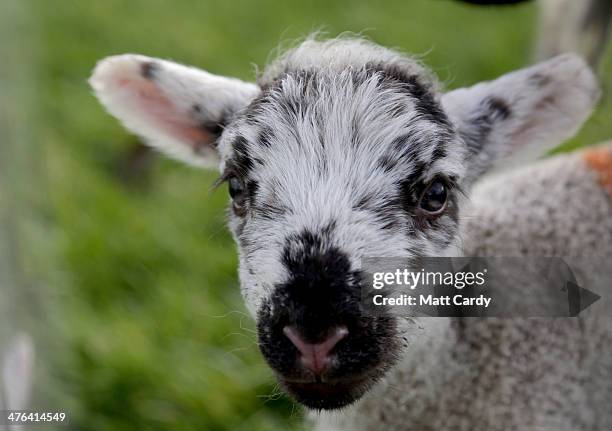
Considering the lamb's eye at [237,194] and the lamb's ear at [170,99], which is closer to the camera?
the lamb's eye at [237,194]

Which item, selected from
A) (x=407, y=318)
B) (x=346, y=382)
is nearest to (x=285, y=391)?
(x=346, y=382)

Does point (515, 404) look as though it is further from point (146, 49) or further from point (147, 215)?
point (146, 49)

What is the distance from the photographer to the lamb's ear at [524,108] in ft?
10.6

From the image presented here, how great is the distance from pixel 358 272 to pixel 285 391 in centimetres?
50

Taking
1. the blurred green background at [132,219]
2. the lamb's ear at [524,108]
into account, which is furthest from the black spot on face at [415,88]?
the blurred green background at [132,219]

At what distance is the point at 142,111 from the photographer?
3443 millimetres

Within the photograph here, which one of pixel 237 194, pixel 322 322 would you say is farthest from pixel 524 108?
pixel 322 322

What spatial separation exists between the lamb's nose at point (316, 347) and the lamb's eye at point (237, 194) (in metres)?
0.64

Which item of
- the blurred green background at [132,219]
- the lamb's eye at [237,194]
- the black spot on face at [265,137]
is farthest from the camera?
the blurred green background at [132,219]

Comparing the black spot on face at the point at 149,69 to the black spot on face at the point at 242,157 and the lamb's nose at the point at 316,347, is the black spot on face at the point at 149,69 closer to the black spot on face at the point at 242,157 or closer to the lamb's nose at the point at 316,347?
the black spot on face at the point at 242,157

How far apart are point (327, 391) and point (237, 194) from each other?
0.82m

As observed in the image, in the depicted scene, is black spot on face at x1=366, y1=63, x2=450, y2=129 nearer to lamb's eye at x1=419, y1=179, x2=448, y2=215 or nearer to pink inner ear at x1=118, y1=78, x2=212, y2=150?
lamb's eye at x1=419, y1=179, x2=448, y2=215

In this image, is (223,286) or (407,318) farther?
(223,286)

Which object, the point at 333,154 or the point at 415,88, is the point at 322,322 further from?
the point at 415,88
